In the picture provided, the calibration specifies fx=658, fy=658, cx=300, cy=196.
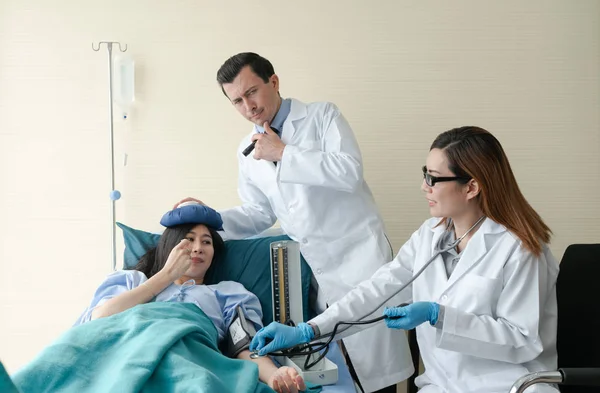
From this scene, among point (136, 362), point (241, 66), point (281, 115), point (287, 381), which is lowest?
point (287, 381)

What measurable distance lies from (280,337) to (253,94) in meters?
0.93

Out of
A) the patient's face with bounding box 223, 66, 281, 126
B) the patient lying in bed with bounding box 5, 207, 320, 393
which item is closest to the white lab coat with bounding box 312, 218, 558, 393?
the patient lying in bed with bounding box 5, 207, 320, 393

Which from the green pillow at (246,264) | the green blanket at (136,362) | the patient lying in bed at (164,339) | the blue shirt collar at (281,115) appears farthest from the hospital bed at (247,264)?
Answer: the green blanket at (136,362)

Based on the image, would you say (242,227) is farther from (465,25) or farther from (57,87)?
(465,25)

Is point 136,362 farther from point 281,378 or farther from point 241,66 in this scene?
point 241,66

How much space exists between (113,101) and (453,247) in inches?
68.5

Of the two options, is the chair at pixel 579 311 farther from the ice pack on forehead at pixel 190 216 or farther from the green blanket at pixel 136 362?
the ice pack on forehead at pixel 190 216

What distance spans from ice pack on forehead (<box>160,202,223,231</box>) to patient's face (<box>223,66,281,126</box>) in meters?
0.39

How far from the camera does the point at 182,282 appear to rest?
239cm

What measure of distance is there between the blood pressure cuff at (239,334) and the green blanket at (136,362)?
0.60ft

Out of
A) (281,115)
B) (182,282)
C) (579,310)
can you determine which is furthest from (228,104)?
(579,310)

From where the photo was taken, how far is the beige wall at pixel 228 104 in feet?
9.72

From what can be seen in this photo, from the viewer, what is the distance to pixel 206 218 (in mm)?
2424

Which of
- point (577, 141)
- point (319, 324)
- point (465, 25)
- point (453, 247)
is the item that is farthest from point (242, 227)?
point (577, 141)
